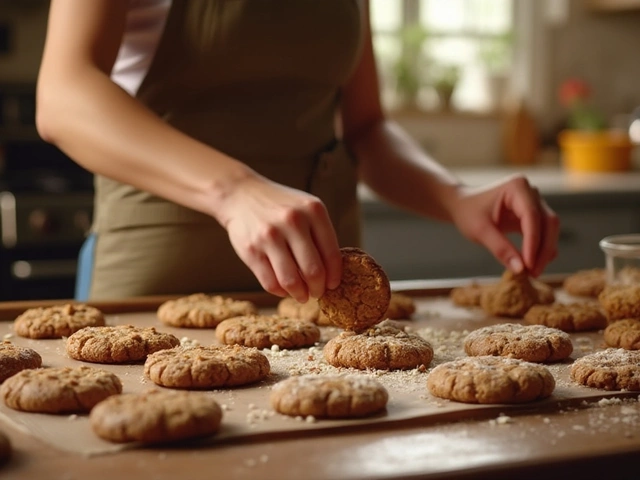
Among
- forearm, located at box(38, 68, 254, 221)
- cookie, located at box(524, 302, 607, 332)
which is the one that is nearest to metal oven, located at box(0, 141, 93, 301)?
forearm, located at box(38, 68, 254, 221)

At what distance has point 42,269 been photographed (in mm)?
2912

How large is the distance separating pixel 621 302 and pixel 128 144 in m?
0.80

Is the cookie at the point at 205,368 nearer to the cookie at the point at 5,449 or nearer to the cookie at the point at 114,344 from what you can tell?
the cookie at the point at 114,344

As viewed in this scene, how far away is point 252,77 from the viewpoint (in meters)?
1.60

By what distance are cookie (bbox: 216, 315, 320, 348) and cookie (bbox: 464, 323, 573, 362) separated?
224 mm

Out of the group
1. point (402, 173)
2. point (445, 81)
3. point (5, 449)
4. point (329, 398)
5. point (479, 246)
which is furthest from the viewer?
point (445, 81)

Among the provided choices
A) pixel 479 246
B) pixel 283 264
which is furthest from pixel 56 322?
pixel 479 246

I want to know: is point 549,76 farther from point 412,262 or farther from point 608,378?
point 608,378

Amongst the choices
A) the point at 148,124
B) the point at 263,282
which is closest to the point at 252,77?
the point at 148,124

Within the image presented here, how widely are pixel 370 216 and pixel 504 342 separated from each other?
5.47ft

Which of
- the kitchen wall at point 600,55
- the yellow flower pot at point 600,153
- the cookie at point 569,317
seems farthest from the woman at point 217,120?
the kitchen wall at point 600,55

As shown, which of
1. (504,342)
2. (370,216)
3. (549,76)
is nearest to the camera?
(504,342)

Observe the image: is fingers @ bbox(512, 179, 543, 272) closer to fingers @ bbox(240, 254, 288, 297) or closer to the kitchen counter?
fingers @ bbox(240, 254, 288, 297)

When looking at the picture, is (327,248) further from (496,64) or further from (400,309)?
(496,64)
